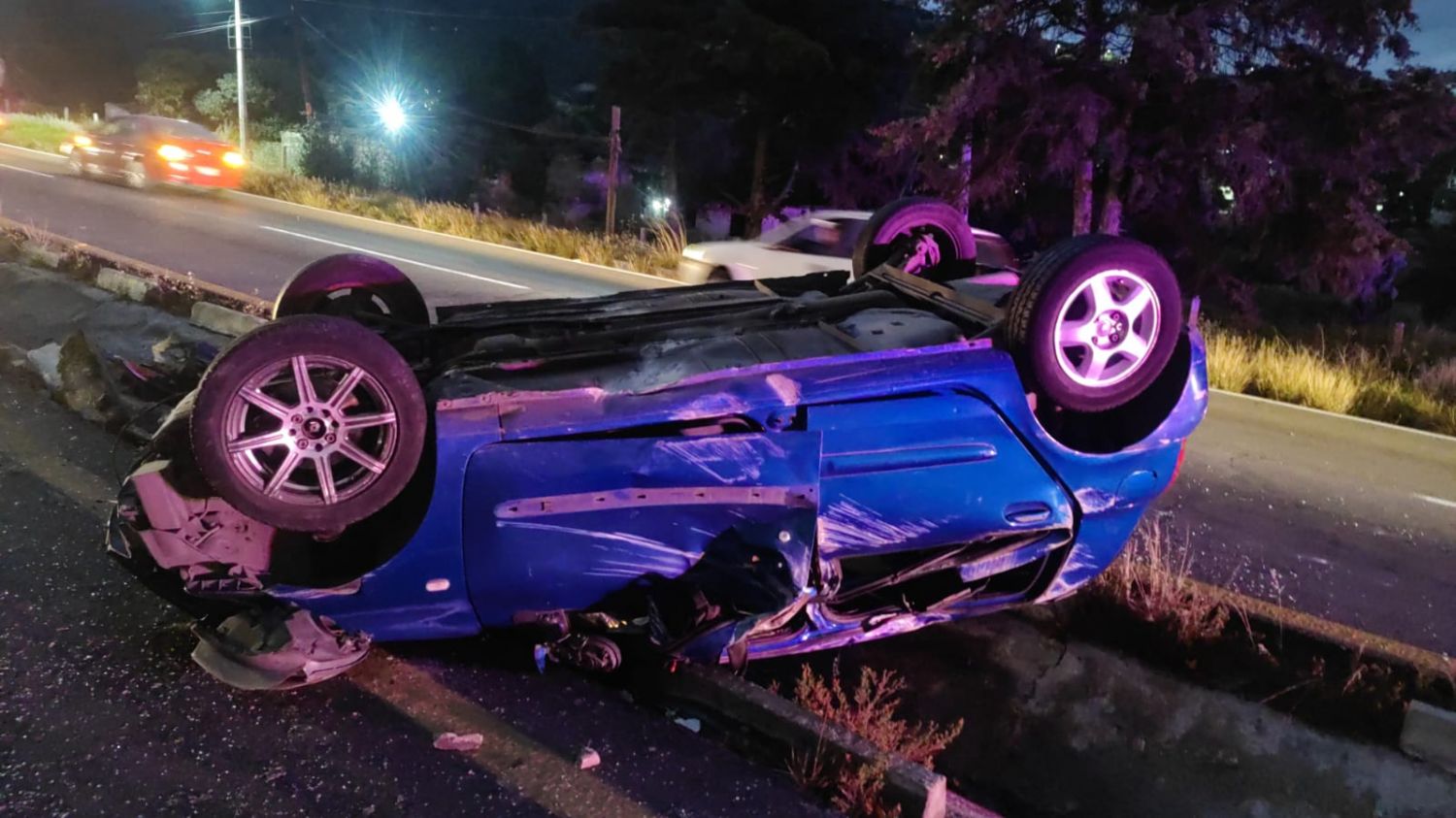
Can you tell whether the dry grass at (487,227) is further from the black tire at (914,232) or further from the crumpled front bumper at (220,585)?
the crumpled front bumper at (220,585)

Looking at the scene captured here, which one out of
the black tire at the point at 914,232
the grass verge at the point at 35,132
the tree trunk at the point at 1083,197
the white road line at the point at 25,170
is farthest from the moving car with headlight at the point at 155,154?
the black tire at the point at 914,232

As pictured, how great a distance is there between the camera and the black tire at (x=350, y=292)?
170 inches

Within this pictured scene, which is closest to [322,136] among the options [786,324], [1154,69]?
[1154,69]

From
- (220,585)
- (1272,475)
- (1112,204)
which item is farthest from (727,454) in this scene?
(1112,204)

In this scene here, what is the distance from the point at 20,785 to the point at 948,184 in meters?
16.3

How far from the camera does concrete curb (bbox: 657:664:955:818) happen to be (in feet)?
9.62

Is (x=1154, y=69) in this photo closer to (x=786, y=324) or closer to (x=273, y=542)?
(x=786, y=324)

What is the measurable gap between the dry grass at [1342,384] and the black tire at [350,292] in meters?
8.64

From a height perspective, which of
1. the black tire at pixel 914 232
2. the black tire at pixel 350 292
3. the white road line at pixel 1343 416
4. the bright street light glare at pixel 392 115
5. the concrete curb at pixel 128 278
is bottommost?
the white road line at pixel 1343 416

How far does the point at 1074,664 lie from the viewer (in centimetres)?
409

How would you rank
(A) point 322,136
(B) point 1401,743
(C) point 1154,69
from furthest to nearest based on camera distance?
1. (A) point 322,136
2. (C) point 1154,69
3. (B) point 1401,743

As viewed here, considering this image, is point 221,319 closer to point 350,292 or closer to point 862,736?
point 350,292

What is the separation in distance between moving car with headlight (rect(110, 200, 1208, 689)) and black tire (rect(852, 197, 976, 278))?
1479 mm

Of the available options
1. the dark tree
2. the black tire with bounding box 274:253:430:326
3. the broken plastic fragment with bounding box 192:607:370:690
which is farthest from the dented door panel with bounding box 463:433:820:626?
the dark tree
